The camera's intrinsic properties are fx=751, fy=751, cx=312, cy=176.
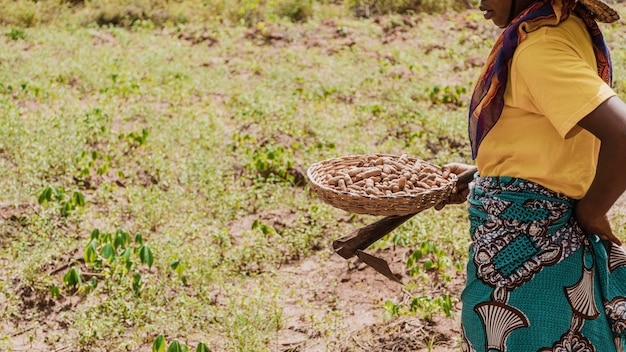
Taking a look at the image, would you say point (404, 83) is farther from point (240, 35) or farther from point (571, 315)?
point (571, 315)

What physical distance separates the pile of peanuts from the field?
1051mm

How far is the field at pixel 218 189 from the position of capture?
3613 millimetres

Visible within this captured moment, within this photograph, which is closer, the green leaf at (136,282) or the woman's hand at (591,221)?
the woman's hand at (591,221)

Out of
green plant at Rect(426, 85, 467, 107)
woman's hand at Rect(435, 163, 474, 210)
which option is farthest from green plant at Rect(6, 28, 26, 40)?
woman's hand at Rect(435, 163, 474, 210)

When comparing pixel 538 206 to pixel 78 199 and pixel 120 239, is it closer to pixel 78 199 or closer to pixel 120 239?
pixel 120 239

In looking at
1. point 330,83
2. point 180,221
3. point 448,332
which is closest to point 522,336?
point 448,332

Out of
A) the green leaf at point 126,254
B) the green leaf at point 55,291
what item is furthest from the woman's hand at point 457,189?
the green leaf at point 55,291

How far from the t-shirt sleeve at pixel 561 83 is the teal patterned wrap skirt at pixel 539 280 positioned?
0.83 ft

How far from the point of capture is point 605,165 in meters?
1.70

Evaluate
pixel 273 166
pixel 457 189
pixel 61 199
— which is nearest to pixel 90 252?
pixel 61 199

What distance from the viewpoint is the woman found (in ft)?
5.81

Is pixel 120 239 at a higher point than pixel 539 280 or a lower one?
lower

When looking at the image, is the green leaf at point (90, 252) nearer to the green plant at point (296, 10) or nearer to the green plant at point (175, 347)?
the green plant at point (175, 347)

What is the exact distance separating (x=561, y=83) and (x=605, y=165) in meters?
0.22
